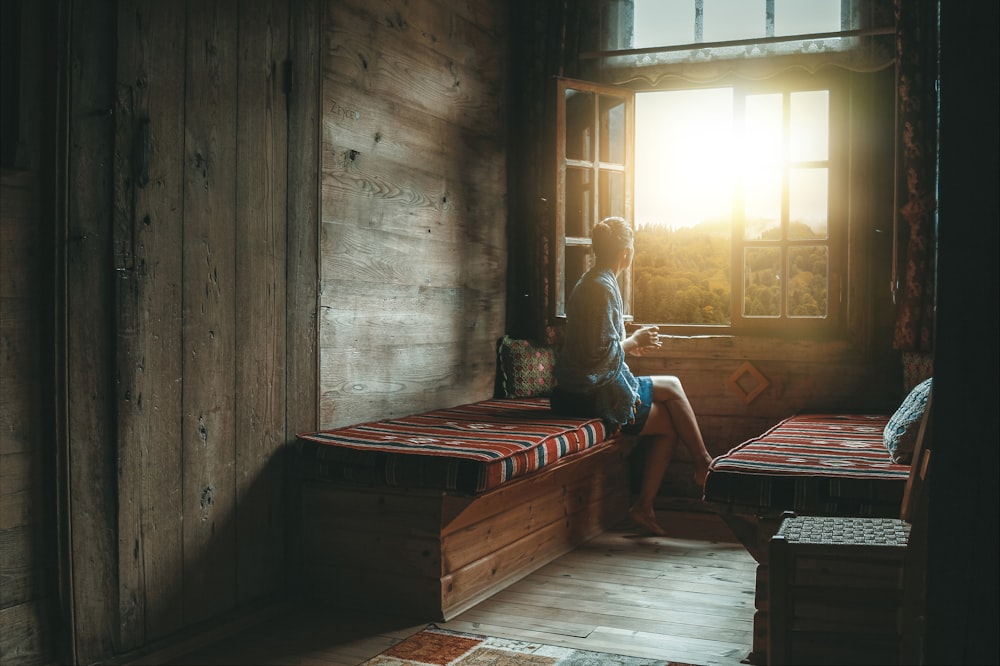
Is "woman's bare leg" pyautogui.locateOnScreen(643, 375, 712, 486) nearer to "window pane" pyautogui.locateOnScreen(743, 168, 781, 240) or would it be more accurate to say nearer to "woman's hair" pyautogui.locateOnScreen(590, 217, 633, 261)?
"woman's hair" pyautogui.locateOnScreen(590, 217, 633, 261)

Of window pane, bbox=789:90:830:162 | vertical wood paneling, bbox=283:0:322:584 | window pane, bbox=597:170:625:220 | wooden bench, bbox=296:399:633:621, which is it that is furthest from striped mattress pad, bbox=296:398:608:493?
window pane, bbox=789:90:830:162

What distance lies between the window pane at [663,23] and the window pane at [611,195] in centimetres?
74

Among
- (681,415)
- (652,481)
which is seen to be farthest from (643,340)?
(652,481)

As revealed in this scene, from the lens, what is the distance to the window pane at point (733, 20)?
4.88 meters

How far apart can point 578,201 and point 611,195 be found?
0.64 ft

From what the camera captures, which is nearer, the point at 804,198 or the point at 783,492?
the point at 783,492

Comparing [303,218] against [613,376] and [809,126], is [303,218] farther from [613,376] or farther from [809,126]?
[809,126]

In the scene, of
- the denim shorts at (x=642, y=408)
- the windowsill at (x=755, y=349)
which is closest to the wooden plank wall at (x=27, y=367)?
the denim shorts at (x=642, y=408)

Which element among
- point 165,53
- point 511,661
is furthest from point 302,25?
point 511,661

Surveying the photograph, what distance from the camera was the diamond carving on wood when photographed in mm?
4789

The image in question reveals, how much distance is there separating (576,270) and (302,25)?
2192 millimetres

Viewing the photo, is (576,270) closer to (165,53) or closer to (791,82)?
(791,82)

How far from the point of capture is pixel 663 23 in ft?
16.6

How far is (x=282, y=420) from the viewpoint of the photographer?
3.28 metres
